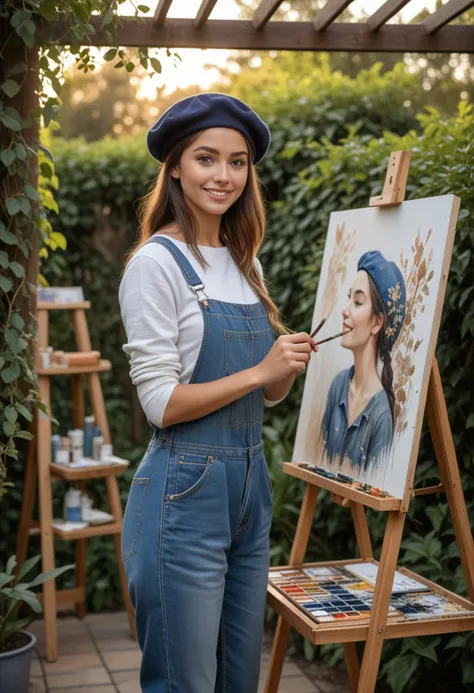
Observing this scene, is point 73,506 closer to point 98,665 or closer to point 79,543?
point 79,543

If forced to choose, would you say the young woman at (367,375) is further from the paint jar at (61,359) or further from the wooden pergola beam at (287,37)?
the paint jar at (61,359)

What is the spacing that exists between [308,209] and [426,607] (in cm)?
226

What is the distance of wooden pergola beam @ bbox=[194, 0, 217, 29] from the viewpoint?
2.74 meters

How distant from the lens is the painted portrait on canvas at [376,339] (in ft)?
7.16

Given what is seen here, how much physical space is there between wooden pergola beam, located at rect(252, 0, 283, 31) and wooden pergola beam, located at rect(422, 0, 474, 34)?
1.81 feet

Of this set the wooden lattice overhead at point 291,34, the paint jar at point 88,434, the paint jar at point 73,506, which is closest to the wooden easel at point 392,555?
the wooden lattice overhead at point 291,34

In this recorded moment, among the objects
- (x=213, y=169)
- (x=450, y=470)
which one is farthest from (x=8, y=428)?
(x=450, y=470)

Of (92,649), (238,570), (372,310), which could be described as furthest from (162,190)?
(92,649)

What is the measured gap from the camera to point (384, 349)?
2334mm

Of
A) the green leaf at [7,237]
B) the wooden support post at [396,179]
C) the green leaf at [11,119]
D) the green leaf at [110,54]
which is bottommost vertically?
the green leaf at [7,237]

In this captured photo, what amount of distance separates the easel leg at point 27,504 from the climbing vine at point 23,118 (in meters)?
0.82

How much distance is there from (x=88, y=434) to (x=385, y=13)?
7.43 ft

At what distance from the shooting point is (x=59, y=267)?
4852mm

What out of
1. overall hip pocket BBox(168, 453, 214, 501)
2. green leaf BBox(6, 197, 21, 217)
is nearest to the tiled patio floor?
overall hip pocket BBox(168, 453, 214, 501)
